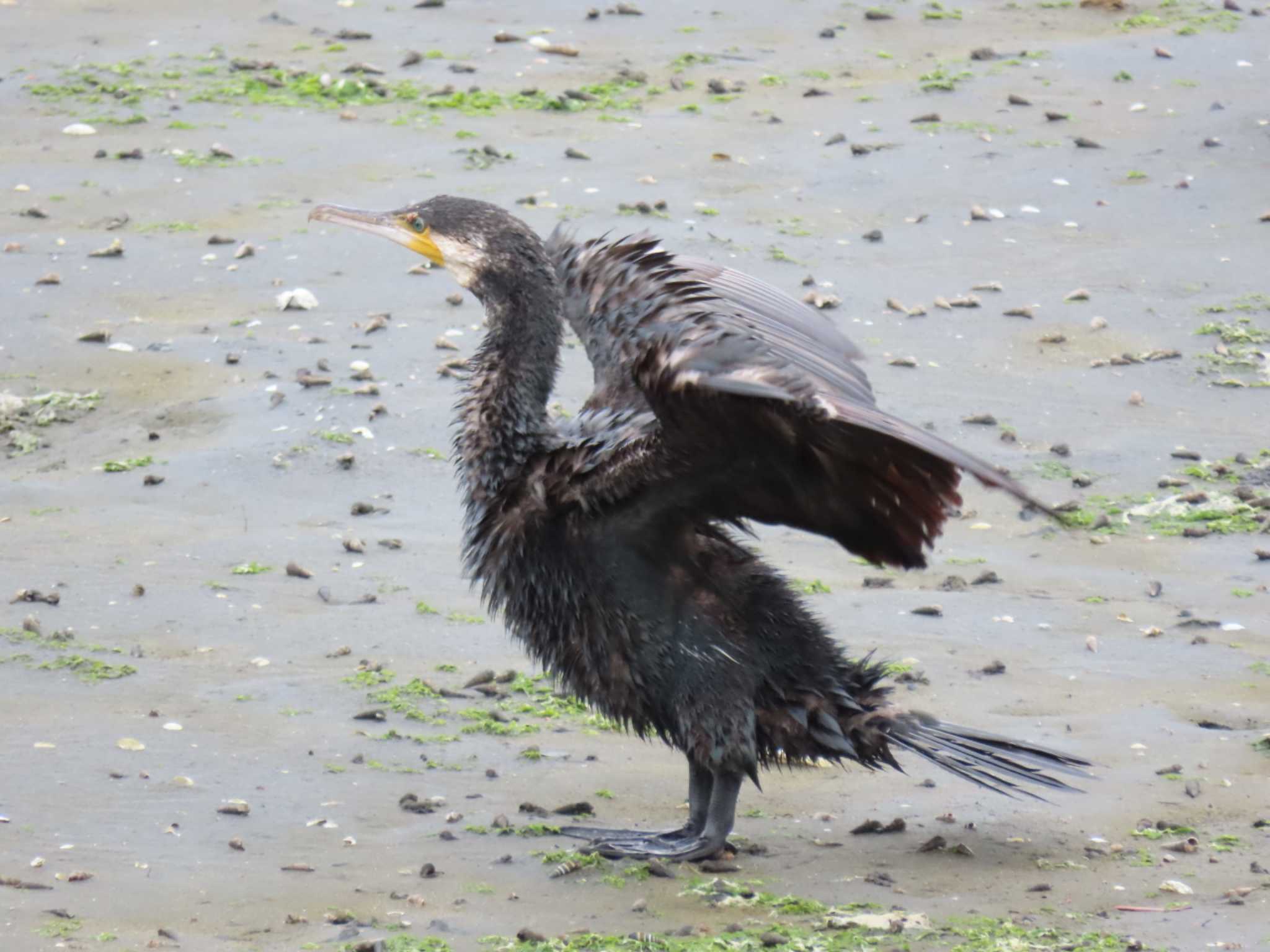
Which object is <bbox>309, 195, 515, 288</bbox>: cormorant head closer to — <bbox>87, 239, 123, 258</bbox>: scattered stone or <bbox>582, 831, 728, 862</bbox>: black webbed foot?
<bbox>582, 831, 728, 862</bbox>: black webbed foot

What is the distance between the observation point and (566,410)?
7668 millimetres

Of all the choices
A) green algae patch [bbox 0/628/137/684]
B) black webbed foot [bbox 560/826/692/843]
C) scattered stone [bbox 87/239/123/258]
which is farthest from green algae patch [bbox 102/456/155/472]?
black webbed foot [bbox 560/826/692/843]

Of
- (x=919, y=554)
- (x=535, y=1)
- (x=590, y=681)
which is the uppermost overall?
(x=535, y=1)

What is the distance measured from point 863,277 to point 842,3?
13.6 ft

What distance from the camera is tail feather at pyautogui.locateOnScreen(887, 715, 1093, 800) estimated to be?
16.0 ft

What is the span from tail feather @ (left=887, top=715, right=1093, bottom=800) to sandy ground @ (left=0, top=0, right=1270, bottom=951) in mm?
140

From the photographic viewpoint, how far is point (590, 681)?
478 centimetres

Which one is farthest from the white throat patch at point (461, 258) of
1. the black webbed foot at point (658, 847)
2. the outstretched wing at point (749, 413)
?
the black webbed foot at point (658, 847)

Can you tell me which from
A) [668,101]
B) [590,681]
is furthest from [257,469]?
[668,101]

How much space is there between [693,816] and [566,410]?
9.87ft

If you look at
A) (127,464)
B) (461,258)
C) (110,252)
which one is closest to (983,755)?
(461,258)

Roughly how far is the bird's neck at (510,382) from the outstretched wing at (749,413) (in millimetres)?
138

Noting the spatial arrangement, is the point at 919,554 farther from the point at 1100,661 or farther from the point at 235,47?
the point at 235,47

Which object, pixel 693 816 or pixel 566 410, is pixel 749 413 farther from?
pixel 566 410
